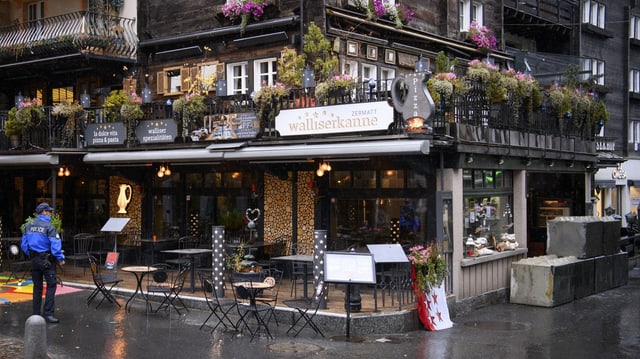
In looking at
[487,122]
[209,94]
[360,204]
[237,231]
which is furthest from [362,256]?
[209,94]

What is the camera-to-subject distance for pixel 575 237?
16062mm

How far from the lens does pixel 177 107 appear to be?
53.8ft

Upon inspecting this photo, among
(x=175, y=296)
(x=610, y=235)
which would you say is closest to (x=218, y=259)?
(x=175, y=296)

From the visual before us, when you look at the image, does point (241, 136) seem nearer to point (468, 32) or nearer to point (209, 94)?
point (209, 94)

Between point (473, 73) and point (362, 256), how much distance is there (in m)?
5.26

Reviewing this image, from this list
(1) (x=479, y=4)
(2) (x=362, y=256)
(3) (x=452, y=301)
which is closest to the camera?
(2) (x=362, y=256)

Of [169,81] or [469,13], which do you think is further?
[469,13]

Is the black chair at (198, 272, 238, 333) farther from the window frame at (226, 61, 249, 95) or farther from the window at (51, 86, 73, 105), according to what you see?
the window at (51, 86, 73, 105)

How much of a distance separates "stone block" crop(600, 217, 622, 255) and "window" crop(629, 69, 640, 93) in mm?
18304

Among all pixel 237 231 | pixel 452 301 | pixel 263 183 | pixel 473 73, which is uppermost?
pixel 473 73

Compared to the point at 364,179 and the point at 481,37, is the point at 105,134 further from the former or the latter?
the point at 481,37

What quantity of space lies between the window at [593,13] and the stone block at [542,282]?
62.1 ft

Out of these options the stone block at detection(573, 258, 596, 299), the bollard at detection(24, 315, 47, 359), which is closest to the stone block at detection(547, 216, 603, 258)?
the stone block at detection(573, 258, 596, 299)

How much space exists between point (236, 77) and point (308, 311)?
7848 millimetres
